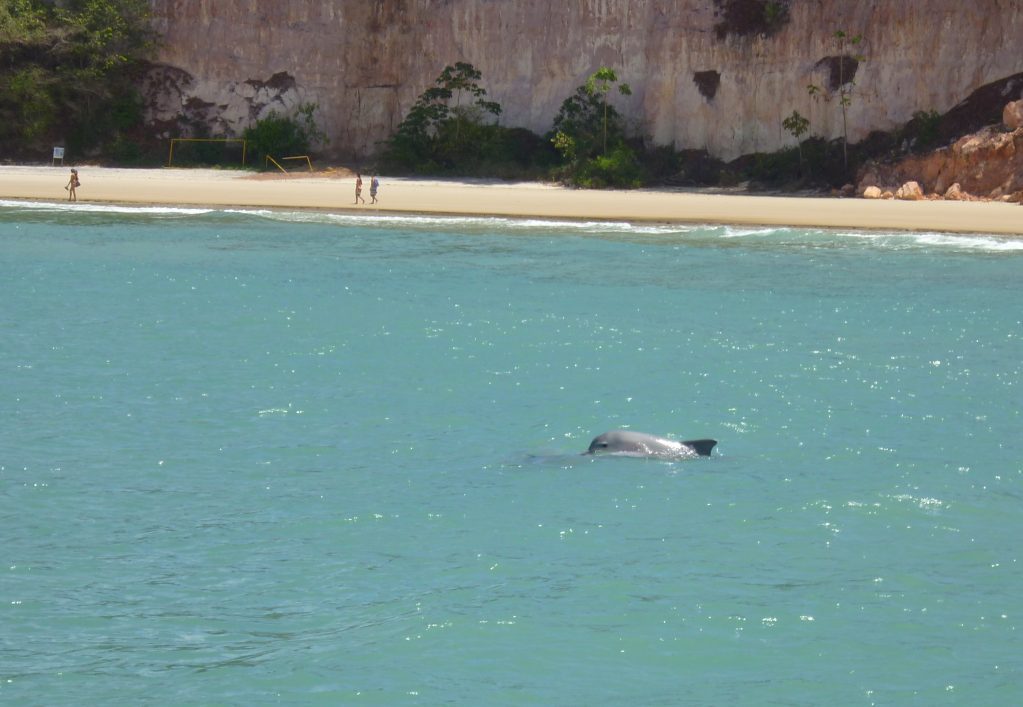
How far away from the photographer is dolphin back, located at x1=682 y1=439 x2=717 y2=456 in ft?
31.4

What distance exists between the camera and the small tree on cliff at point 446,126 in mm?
35406

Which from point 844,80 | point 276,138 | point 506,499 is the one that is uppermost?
point 844,80

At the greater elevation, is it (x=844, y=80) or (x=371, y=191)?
(x=844, y=80)

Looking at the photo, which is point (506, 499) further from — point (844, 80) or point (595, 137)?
point (595, 137)

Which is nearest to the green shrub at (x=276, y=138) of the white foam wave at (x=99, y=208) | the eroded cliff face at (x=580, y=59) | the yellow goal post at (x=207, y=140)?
the yellow goal post at (x=207, y=140)

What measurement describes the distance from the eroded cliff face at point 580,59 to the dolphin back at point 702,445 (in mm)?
23042

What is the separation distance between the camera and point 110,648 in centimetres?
653

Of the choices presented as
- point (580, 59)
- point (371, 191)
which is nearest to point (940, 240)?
point (371, 191)

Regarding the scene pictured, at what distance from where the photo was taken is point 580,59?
3534 centimetres

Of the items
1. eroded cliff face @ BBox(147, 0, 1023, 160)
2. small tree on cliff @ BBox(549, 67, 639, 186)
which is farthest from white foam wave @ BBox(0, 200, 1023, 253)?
eroded cliff face @ BBox(147, 0, 1023, 160)

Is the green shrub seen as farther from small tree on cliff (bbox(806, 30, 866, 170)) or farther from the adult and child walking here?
small tree on cliff (bbox(806, 30, 866, 170))

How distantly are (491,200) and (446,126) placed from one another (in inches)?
245

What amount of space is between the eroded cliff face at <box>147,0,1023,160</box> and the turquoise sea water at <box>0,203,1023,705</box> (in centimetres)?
1430

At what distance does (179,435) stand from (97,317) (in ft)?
19.3
